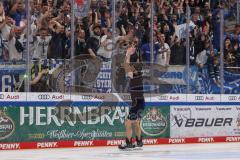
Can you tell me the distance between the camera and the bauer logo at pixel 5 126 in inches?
672

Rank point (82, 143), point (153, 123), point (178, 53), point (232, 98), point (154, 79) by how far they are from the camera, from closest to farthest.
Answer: point (82, 143) → point (154, 79) → point (153, 123) → point (178, 53) → point (232, 98)

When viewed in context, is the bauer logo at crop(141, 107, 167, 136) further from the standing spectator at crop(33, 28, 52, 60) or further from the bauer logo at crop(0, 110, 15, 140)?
the bauer logo at crop(0, 110, 15, 140)

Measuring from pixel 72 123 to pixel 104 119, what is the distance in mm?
1050

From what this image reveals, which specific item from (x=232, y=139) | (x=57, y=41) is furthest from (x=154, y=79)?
(x=232, y=139)

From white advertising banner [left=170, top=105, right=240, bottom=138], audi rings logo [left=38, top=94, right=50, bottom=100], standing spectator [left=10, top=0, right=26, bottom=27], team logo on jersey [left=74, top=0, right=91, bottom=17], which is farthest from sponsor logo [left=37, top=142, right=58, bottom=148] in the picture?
white advertising banner [left=170, top=105, right=240, bottom=138]

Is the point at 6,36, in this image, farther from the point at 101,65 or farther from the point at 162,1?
the point at 162,1

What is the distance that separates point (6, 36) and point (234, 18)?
863cm

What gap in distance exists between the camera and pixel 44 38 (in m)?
18.3

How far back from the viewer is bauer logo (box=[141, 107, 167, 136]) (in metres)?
19.7

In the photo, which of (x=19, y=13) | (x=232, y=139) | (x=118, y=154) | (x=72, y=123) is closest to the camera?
(x=118, y=154)

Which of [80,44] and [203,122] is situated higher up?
[80,44]

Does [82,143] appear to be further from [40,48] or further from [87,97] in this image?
[40,48]

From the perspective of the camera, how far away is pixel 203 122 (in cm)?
2083

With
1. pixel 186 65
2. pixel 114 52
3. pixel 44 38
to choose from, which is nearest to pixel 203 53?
pixel 186 65
